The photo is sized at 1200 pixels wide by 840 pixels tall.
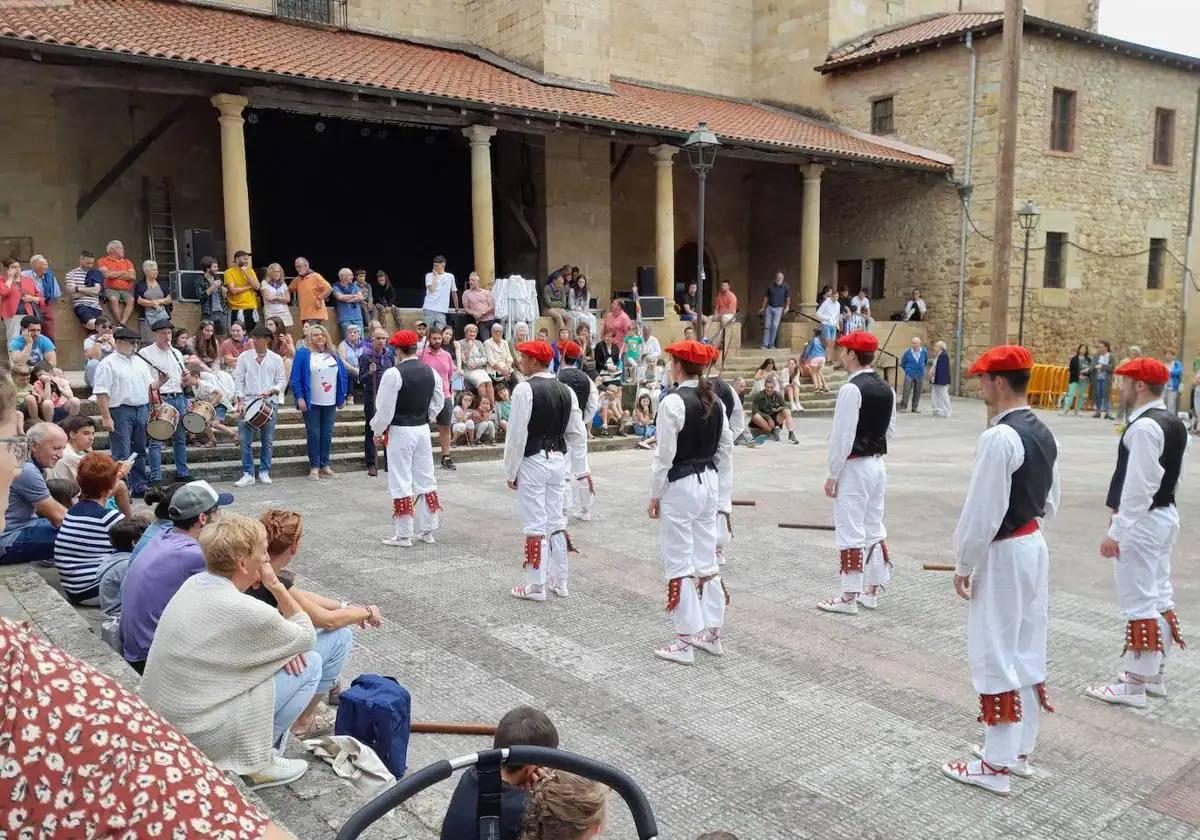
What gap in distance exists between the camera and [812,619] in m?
6.05

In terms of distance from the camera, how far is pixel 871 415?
623cm

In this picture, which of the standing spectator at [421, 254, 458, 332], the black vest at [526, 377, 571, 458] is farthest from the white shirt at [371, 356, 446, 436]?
the standing spectator at [421, 254, 458, 332]

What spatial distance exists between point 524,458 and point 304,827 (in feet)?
12.5

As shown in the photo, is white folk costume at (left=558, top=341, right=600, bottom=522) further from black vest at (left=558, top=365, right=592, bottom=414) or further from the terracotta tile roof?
the terracotta tile roof

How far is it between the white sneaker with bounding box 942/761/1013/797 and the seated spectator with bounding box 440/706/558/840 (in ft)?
7.19

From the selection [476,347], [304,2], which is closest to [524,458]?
[476,347]

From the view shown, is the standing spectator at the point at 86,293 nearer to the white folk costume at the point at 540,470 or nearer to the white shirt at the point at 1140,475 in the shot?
the white folk costume at the point at 540,470

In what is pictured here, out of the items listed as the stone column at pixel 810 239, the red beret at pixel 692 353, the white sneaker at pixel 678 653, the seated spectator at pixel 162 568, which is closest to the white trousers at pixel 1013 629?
the white sneaker at pixel 678 653

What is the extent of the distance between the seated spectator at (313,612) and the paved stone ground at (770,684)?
1.72ft

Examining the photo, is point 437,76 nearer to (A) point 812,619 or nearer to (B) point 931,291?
(B) point 931,291

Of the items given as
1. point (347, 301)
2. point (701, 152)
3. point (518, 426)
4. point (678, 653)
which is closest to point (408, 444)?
point (518, 426)

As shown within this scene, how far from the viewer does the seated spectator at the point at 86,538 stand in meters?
5.57

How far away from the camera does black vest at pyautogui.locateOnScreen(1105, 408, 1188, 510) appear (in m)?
4.77

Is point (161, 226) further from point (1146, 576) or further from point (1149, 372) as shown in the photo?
point (1146, 576)
